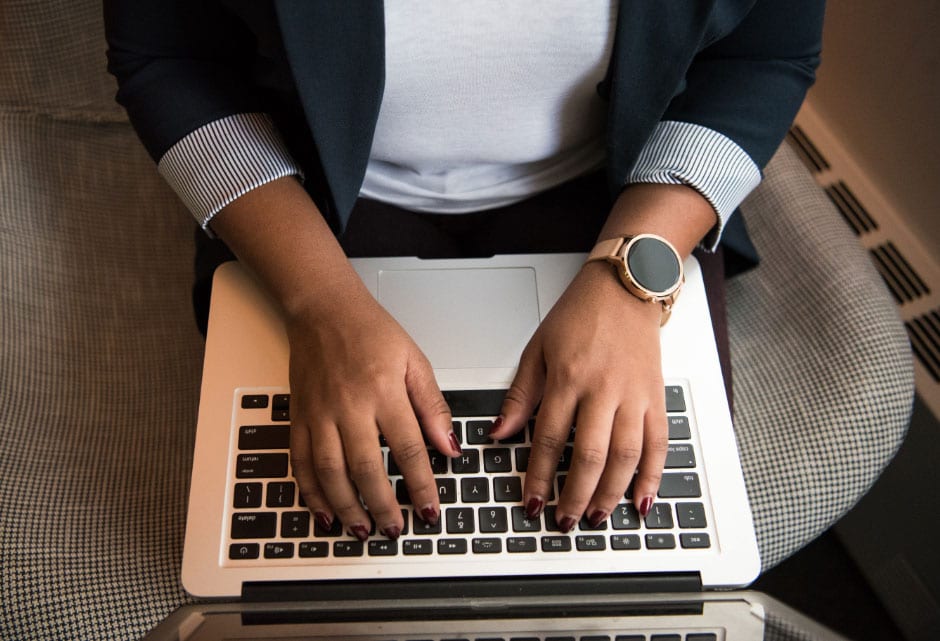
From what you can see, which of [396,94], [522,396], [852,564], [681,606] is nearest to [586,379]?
[522,396]

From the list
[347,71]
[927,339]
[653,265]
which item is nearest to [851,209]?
[927,339]

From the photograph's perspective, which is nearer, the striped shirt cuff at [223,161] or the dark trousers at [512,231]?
the striped shirt cuff at [223,161]

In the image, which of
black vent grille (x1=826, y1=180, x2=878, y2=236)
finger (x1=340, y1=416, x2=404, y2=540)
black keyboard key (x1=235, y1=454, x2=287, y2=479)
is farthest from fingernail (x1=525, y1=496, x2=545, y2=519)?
black vent grille (x1=826, y1=180, x2=878, y2=236)

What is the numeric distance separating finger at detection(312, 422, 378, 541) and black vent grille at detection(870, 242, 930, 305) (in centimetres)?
87

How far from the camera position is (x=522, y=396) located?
22.9 inches

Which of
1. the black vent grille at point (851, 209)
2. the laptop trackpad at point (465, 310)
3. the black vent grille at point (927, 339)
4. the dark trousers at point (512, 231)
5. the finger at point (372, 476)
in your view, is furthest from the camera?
the black vent grille at point (851, 209)

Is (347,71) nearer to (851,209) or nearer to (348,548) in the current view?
(348,548)

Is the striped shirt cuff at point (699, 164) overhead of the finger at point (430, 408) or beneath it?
overhead

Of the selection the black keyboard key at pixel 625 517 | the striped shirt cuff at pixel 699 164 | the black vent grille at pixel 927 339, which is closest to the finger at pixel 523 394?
the black keyboard key at pixel 625 517

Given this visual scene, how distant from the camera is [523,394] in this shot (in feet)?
→ 1.91

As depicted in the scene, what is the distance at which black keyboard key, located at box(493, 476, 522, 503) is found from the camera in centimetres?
57

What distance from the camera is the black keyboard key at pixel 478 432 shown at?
1.95 feet

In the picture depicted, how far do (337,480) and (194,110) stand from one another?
0.35 m

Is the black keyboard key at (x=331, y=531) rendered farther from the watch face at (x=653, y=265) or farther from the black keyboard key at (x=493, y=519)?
the watch face at (x=653, y=265)
